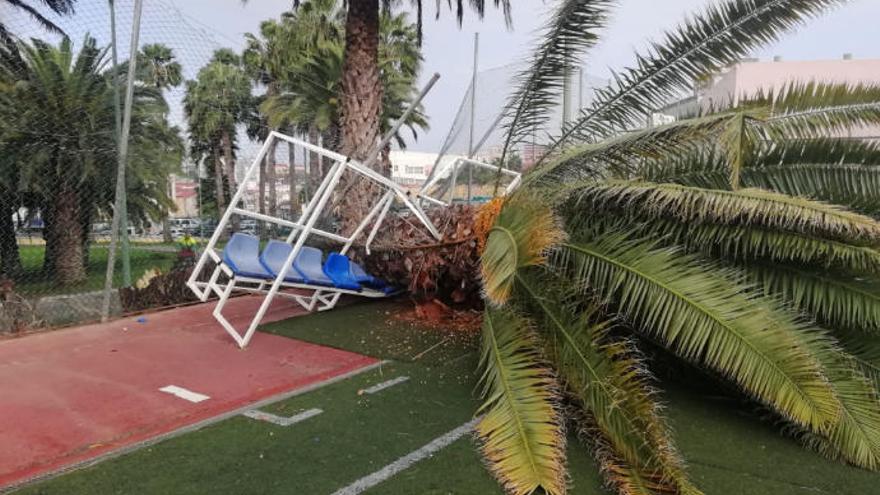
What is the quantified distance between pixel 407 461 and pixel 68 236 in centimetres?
926

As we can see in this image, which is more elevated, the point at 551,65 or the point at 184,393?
the point at 551,65

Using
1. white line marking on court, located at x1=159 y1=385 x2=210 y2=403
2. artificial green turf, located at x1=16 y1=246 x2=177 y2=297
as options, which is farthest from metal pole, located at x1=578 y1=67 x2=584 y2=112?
artificial green turf, located at x1=16 y1=246 x2=177 y2=297

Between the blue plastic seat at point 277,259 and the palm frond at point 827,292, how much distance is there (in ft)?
15.3

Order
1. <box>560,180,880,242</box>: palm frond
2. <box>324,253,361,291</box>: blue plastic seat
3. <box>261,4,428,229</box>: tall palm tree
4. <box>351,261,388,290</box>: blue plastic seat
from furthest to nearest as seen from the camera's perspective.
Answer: <box>261,4,428,229</box>: tall palm tree → <box>351,261,388,290</box>: blue plastic seat → <box>324,253,361,291</box>: blue plastic seat → <box>560,180,880,242</box>: palm frond

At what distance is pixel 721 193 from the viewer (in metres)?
3.89

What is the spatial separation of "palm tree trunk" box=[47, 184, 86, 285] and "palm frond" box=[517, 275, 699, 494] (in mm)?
8853

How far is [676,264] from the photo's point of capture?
3.93 meters

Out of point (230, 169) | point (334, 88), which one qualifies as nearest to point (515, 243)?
point (230, 169)

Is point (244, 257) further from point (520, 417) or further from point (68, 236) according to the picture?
point (68, 236)

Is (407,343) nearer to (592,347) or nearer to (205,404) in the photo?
(205,404)

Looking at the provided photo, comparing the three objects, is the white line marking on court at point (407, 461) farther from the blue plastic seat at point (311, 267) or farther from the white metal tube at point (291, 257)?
the blue plastic seat at point (311, 267)

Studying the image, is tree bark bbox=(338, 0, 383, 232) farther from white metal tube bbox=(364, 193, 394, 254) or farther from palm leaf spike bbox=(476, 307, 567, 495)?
palm leaf spike bbox=(476, 307, 567, 495)

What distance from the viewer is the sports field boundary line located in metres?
3.33

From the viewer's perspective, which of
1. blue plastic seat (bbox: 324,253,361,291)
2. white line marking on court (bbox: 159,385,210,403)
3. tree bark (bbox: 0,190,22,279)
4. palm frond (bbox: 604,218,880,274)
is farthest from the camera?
tree bark (bbox: 0,190,22,279)
